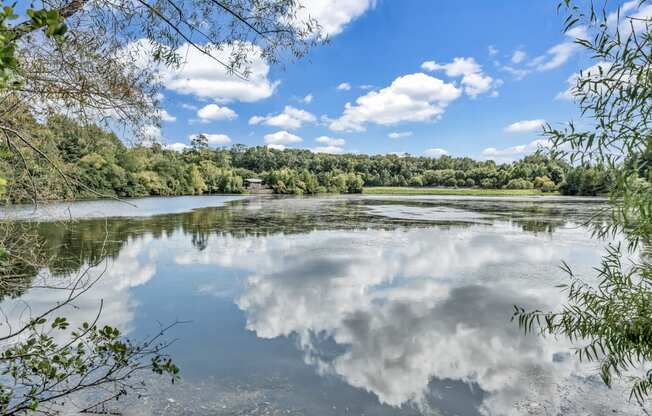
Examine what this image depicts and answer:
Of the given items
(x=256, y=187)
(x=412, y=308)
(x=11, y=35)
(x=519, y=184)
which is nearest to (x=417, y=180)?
(x=519, y=184)

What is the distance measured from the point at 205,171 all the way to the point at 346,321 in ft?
206

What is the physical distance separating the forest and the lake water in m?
0.77

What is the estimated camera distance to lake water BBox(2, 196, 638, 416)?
446 cm

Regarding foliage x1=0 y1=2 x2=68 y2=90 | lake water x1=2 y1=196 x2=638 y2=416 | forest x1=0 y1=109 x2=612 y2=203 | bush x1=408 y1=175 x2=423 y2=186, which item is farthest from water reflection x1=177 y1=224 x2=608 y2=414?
bush x1=408 y1=175 x2=423 y2=186

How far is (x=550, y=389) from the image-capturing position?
4.65 m

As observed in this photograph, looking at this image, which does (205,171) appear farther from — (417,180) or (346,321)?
(346,321)

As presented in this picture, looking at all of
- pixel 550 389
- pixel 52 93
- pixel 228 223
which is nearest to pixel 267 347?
pixel 550 389

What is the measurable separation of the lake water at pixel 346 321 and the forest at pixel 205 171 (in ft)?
2.52

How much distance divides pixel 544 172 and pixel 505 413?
262 feet

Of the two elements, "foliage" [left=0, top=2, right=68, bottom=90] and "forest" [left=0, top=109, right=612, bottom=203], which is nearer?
"foliage" [left=0, top=2, right=68, bottom=90]

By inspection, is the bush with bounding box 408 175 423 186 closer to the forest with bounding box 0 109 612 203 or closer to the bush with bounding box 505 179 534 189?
the forest with bounding box 0 109 612 203

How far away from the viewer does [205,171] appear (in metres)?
65.6

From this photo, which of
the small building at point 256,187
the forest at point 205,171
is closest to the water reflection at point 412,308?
Answer: the forest at point 205,171

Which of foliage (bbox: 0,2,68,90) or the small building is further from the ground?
foliage (bbox: 0,2,68,90)
